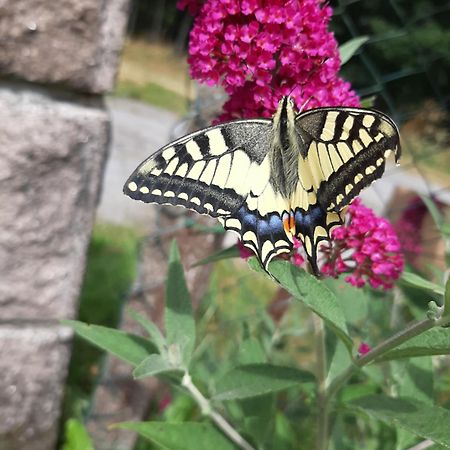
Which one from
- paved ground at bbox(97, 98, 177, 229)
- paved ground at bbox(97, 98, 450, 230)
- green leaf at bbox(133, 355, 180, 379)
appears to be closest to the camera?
green leaf at bbox(133, 355, 180, 379)

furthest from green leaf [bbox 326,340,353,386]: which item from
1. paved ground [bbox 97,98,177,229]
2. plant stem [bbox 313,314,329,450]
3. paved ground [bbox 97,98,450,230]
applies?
paved ground [bbox 97,98,177,229]

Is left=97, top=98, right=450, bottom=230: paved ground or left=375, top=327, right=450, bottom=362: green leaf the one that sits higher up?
left=97, top=98, right=450, bottom=230: paved ground

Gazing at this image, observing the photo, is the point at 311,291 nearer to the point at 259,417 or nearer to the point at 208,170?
the point at 208,170

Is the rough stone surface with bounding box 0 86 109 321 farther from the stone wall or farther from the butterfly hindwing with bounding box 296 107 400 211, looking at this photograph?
the butterfly hindwing with bounding box 296 107 400 211

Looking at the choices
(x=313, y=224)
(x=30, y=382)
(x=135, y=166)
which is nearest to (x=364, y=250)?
(x=313, y=224)

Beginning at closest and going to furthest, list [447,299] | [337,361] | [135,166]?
1. [447,299]
2. [337,361]
3. [135,166]

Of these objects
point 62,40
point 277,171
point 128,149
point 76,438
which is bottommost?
point 76,438

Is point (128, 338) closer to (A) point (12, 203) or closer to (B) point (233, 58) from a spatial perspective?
(A) point (12, 203)
